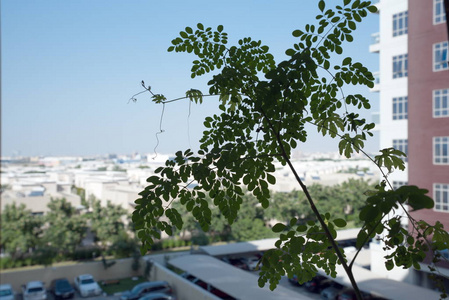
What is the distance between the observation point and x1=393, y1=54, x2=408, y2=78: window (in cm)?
420

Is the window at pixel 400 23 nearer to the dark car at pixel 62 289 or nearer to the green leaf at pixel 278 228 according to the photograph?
the green leaf at pixel 278 228

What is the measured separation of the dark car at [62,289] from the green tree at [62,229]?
79 centimetres

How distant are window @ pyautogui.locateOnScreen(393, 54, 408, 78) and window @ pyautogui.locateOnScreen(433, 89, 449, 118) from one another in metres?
0.87

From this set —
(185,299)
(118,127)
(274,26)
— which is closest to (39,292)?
(185,299)

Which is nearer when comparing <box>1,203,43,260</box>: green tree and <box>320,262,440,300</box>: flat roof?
<box>320,262,440,300</box>: flat roof

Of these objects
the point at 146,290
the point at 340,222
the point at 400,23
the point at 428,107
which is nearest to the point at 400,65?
the point at 400,23

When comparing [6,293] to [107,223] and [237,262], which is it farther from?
[237,262]

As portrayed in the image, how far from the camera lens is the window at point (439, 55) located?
327 cm

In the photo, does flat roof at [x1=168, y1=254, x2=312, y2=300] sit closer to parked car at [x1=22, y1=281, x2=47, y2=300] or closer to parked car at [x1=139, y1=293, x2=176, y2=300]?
parked car at [x1=139, y1=293, x2=176, y2=300]

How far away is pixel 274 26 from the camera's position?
150 centimetres

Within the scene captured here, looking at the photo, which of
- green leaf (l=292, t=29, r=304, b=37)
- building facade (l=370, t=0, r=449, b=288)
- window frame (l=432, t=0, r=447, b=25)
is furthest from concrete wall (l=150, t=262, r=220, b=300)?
green leaf (l=292, t=29, r=304, b=37)

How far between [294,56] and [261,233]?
719 cm

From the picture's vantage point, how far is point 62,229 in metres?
7.14

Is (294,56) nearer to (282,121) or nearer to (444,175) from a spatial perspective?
(282,121)
